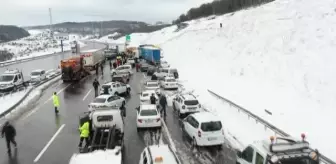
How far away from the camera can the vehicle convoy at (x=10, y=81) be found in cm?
3650

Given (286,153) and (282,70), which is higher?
(282,70)

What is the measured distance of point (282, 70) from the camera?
28562 millimetres

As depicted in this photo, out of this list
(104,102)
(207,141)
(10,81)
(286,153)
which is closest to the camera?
(286,153)

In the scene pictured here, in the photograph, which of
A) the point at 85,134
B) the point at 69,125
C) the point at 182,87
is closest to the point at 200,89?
the point at 182,87

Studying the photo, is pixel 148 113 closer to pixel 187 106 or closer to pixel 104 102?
pixel 187 106

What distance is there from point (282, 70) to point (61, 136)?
65.8ft

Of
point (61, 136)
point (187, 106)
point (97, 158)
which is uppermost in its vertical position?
point (97, 158)

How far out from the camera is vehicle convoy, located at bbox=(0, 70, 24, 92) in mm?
36500

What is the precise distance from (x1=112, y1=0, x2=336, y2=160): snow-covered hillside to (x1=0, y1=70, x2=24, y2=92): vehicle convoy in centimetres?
2056

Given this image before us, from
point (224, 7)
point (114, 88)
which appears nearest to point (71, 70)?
point (114, 88)

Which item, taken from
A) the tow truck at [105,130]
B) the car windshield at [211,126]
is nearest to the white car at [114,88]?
the tow truck at [105,130]

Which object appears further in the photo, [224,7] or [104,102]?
[224,7]

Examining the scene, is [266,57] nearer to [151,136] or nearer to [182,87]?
[182,87]

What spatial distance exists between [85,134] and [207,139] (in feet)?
19.8
